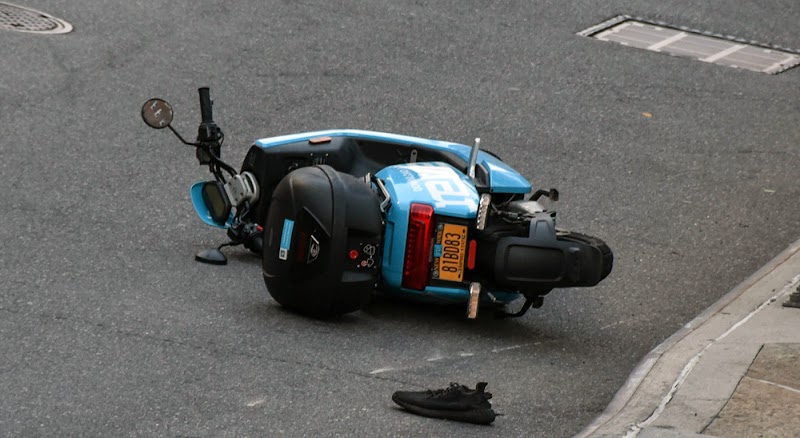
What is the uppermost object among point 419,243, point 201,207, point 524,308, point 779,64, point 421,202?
point 779,64

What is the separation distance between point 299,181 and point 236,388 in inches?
60.7

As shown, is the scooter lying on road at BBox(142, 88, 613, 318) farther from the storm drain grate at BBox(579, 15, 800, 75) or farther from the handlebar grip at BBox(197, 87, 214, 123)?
the storm drain grate at BBox(579, 15, 800, 75)

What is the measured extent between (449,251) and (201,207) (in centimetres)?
189

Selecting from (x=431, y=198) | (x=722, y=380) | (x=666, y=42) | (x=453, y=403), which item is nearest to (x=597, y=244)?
(x=431, y=198)

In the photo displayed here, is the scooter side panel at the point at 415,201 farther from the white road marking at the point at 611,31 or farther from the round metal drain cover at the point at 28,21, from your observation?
the white road marking at the point at 611,31

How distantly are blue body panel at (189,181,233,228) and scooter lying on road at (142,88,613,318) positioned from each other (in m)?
0.71

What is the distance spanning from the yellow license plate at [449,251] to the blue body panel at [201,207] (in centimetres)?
166

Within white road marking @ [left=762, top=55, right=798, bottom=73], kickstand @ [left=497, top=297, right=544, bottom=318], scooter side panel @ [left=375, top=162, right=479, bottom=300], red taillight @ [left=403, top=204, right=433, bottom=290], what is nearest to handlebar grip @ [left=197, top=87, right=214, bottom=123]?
scooter side panel @ [left=375, top=162, right=479, bottom=300]

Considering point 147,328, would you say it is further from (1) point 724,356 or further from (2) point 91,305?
(1) point 724,356

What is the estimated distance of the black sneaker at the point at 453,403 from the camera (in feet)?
21.6

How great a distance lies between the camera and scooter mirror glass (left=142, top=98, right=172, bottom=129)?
8344 mm

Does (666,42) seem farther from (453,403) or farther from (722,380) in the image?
(453,403)

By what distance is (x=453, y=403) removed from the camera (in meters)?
6.60

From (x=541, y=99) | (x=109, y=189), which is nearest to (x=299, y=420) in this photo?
(x=109, y=189)
